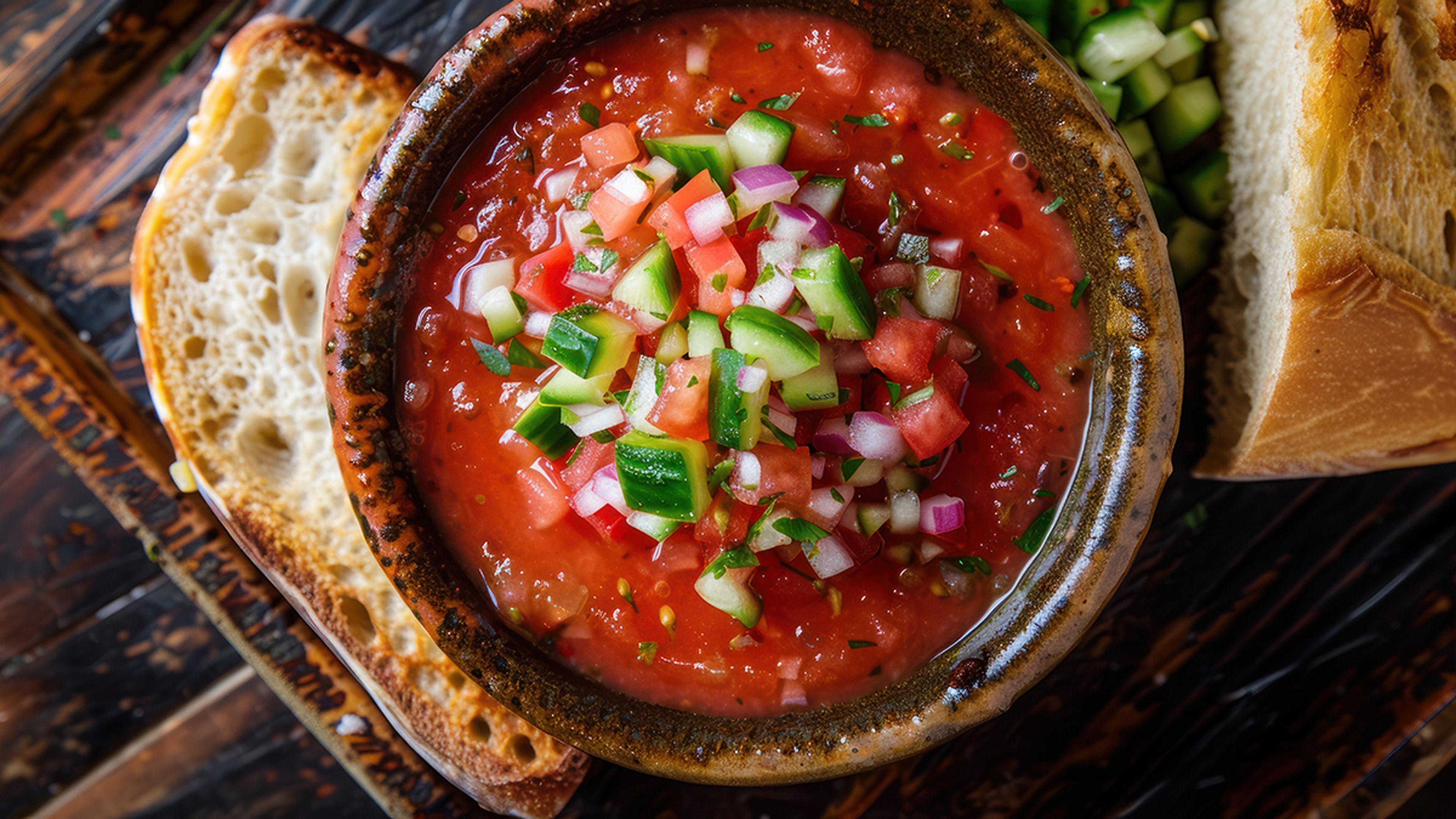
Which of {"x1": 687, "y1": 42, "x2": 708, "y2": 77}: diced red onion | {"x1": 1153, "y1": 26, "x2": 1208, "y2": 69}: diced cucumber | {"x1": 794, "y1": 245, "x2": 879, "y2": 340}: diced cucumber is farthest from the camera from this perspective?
{"x1": 1153, "y1": 26, "x2": 1208, "y2": 69}: diced cucumber

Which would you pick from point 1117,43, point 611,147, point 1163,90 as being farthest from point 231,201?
point 1163,90

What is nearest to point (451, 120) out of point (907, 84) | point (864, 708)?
point (907, 84)

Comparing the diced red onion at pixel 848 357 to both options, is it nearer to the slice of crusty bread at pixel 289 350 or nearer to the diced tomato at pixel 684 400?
the diced tomato at pixel 684 400

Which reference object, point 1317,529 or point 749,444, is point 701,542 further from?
point 1317,529

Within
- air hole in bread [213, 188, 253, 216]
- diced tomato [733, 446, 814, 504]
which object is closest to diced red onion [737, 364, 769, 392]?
diced tomato [733, 446, 814, 504]

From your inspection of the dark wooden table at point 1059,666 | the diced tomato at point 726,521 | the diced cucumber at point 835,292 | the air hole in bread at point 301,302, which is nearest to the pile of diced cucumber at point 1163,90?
the dark wooden table at point 1059,666

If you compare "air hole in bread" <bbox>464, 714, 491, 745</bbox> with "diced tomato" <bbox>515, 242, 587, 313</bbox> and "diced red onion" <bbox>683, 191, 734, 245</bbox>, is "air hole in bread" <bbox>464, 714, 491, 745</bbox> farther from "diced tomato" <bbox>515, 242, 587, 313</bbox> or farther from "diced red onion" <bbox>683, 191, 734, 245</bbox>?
"diced red onion" <bbox>683, 191, 734, 245</bbox>

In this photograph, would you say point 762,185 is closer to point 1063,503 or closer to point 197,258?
point 1063,503
